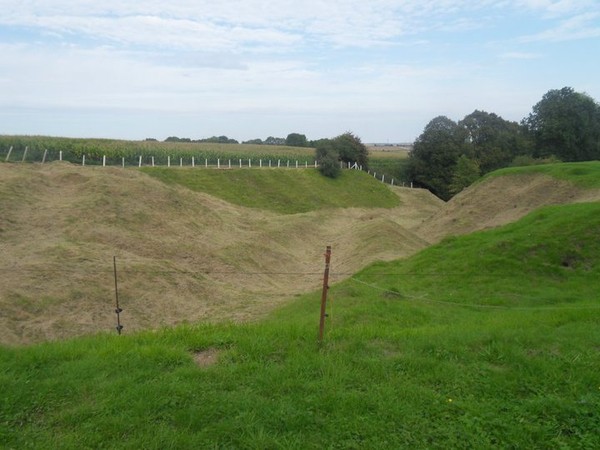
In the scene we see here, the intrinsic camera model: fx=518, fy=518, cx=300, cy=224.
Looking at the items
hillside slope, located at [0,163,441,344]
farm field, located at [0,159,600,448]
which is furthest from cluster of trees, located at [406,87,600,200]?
farm field, located at [0,159,600,448]

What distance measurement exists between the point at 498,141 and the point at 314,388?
63.6 meters

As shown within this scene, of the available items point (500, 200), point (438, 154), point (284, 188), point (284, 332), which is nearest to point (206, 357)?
point (284, 332)

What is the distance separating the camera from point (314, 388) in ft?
19.4

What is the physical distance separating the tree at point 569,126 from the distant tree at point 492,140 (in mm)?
4607

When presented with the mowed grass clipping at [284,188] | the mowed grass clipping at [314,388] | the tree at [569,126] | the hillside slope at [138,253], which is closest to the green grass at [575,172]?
the hillside slope at [138,253]

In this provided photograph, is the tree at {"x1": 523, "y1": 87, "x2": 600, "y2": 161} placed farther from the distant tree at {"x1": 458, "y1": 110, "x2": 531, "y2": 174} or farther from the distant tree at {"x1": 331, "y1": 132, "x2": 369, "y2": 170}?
the distant tree at {"x1": 331, "y1": 132, "x2": 369, "y2": 170}

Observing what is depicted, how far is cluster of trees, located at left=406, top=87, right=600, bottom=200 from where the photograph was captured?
5166 centimetres

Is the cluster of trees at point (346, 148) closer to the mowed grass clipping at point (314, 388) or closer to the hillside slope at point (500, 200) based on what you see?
the hillside slope at point (500, 200)

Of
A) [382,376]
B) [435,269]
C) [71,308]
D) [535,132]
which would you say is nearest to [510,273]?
[435,269]

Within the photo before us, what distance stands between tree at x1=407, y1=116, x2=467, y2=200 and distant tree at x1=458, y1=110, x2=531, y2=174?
5.06 feet

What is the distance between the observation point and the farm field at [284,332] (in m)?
5.30

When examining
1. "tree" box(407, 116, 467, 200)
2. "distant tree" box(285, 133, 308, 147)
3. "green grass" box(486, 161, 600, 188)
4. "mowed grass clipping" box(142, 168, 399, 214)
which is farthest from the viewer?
"distant tree" box(285, 133, 308, 147)

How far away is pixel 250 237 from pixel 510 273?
1411 centimetres

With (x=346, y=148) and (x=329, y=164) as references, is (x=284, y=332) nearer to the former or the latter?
(x=329, y=164)
